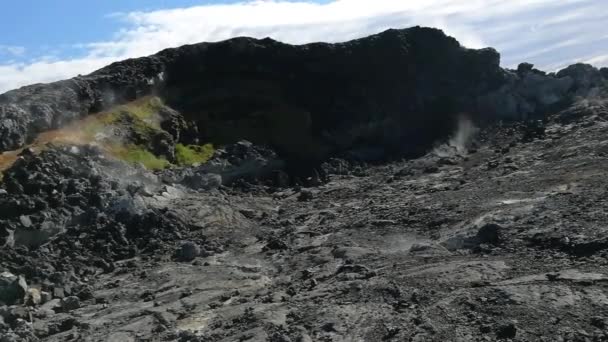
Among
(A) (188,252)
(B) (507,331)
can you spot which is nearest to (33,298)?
(A) (188,252)

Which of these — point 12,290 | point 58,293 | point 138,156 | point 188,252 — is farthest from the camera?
point 138,156

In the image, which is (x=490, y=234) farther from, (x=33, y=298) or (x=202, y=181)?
(x=202, y=181)

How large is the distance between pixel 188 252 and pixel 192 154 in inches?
817

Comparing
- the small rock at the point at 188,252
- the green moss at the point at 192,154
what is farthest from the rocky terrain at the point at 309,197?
the green moss at the point at 192,154

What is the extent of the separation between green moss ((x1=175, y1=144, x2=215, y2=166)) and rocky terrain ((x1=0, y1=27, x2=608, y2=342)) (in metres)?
0.28

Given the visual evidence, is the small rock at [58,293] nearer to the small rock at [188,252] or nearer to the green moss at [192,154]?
the small rock at [188,252]

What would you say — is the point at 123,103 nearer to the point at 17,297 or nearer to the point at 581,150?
the point at 17,297

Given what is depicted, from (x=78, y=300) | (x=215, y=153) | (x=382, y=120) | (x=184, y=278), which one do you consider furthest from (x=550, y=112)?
(x=78, y=300)

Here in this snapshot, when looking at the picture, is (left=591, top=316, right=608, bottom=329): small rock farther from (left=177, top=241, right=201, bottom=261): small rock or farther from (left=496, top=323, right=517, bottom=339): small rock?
(left=177, top=241, right=201, bottom=261): small rock

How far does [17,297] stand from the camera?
2934 centimetres

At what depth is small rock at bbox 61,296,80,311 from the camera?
1141 inches

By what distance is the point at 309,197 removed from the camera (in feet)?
155

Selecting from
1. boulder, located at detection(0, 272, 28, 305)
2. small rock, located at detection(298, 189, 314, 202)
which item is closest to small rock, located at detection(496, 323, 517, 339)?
boulder, located at detection(0, 272, 28, 305)

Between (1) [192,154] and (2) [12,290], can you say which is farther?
(1) [192,154]
